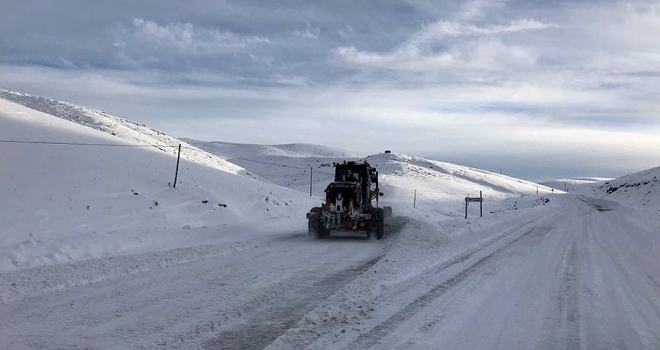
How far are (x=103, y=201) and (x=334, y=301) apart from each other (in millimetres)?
16009

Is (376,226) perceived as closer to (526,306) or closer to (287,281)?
(287,281)

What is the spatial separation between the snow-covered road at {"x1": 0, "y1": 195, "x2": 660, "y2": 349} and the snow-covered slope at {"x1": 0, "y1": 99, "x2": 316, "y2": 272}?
8.15 ft

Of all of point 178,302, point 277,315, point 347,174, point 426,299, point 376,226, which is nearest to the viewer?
point 277,315

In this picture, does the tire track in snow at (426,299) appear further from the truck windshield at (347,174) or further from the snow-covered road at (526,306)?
the truck windshield at (347,174)

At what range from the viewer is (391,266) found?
11.5 m

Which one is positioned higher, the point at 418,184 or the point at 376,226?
the point at 418,184

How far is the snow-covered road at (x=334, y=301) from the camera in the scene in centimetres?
631

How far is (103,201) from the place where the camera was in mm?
21188

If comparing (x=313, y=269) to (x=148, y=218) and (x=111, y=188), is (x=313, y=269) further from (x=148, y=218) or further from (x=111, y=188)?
(x=111, y=188)

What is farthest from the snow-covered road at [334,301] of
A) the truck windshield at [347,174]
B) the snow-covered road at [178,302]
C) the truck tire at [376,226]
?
the truck windshield at [347,174]

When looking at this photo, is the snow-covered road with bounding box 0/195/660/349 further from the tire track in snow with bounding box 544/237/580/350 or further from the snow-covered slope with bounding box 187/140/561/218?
the snow-covered slope with bounding box 187/140/561/218

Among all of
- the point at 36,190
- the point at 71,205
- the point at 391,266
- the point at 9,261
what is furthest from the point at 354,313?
the point at 36,190

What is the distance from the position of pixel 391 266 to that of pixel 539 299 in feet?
11.7

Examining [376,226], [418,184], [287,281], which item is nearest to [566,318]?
[287,281]
